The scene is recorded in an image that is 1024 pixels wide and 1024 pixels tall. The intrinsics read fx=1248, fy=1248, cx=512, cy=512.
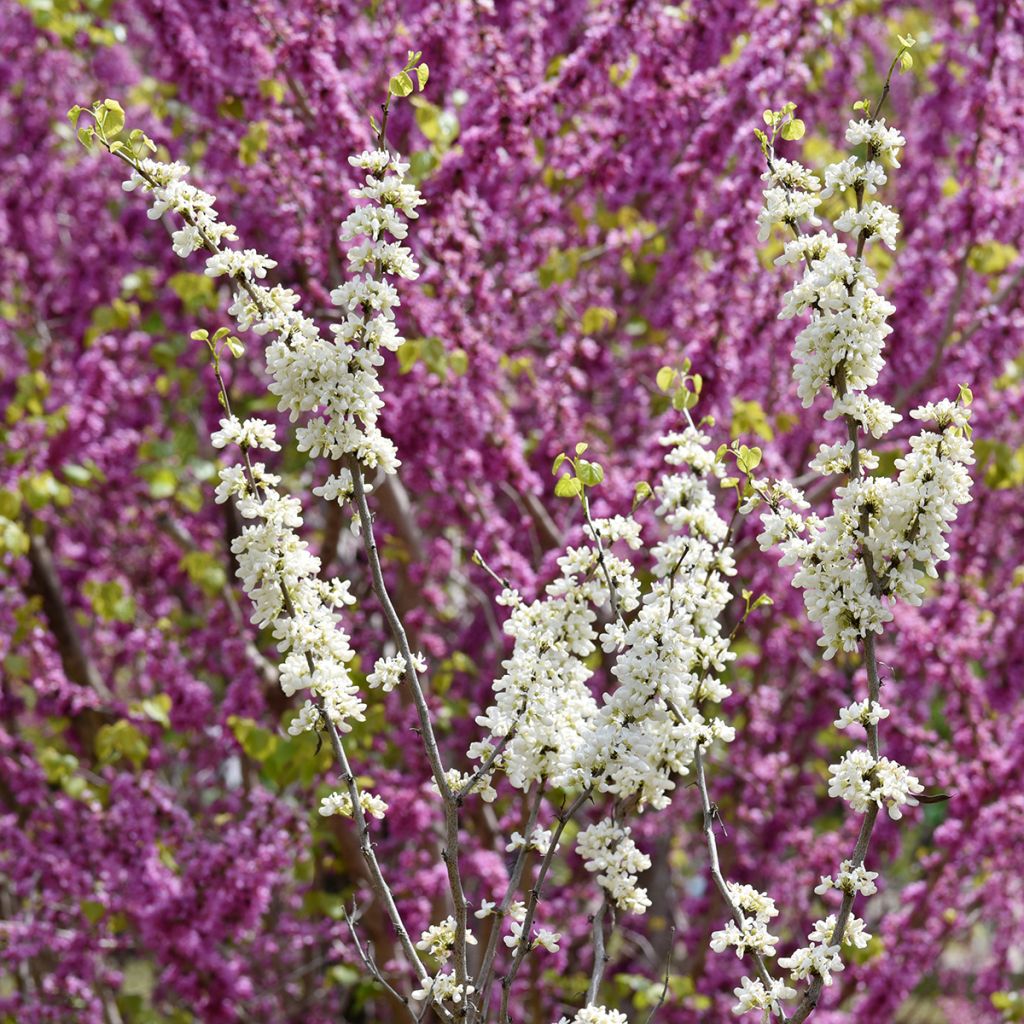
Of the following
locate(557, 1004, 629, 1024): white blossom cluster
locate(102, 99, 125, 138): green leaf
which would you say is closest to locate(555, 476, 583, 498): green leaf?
locate(557, 1004, 629, 1024): white blossom cluster

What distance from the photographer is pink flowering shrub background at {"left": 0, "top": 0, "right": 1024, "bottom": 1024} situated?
4.88m

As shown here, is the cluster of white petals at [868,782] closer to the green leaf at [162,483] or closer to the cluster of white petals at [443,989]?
the cluster of white petals at [443,989]

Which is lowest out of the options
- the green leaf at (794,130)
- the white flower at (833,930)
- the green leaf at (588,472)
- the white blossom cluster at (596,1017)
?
the white blossom cluster at (596,1017)

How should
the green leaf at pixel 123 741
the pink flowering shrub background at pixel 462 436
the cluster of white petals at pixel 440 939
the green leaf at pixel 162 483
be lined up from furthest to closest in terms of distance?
1. the green leaf at pixel 162 483
2. the green leaf at pixel 123 741
3. the pink flowering shrub background at pixel 462 436
4. the cluster of white petals at pixel 440 939

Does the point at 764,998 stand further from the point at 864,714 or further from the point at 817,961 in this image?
the point at 864,714

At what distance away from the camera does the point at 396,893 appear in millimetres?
5617

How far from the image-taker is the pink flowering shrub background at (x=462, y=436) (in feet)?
16.0

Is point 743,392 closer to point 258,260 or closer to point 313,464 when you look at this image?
point 313,464

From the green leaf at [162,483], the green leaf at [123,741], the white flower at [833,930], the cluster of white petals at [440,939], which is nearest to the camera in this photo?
the white flower at [833,930]

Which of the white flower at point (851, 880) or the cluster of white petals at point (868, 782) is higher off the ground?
the cluster of white petals at point (868, 782)

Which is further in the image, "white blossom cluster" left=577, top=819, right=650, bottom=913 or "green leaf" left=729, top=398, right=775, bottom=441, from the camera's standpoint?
"green leaf" left=729, top=398, right=775, bottom=441

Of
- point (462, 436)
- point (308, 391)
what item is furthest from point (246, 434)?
point (462, 436)

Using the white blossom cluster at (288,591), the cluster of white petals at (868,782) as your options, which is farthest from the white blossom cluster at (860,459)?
the white blossom cluster at (288,591)

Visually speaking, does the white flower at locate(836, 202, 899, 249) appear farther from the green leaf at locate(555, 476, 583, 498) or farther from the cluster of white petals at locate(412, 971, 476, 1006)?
the cluster of white petals at locate(412, 971, 476, 1006)
